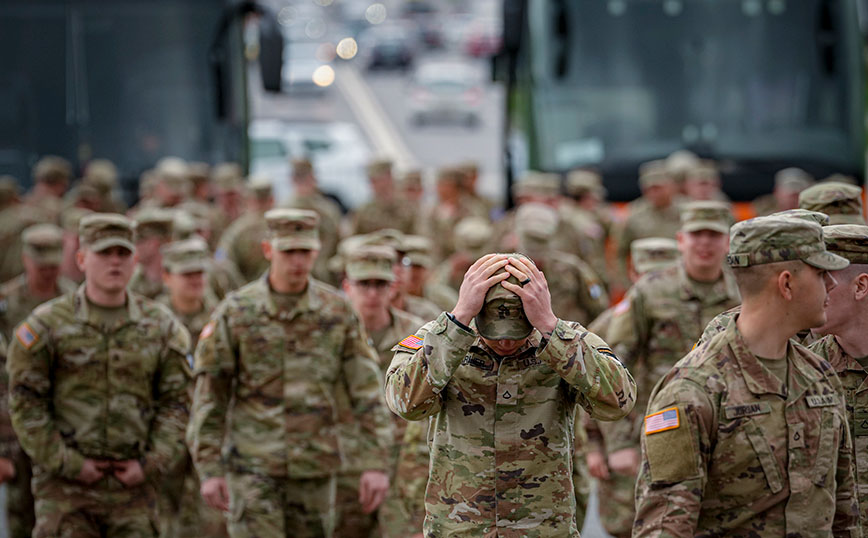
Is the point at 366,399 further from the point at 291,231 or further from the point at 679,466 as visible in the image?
the point at 679,466

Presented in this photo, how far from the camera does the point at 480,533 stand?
5359mm

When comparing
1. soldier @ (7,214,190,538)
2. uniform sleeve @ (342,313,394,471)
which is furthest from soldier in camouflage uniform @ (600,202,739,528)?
soldier @ (7,214,190,538)

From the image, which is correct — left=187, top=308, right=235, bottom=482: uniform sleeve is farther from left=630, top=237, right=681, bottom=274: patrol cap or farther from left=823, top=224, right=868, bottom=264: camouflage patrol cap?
left=823, top=224, right=868, bottom=264: camouflage patrol cap

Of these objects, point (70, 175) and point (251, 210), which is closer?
point (251, 210)

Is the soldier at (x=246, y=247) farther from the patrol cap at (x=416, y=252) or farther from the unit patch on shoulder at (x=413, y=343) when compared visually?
the unit patch on shoulder at (x=413, y=343)

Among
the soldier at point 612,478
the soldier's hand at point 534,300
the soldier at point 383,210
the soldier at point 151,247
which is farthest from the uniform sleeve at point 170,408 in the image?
the soldier at point 383,210

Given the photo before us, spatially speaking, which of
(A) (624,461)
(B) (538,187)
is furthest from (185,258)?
(B) (538,187)

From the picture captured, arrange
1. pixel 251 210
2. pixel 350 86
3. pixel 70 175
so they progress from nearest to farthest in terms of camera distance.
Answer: pixel 251 210, pixel 70 175, pixel 350 86

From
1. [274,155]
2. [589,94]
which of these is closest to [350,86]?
[274,155]

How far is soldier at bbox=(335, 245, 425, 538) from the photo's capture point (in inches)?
329

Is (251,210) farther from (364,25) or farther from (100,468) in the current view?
(364,25)

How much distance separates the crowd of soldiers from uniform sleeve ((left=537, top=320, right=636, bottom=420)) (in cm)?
1

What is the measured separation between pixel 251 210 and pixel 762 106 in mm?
5499

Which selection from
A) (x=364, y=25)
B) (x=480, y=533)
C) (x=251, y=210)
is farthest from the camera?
(x=364, y=25)
